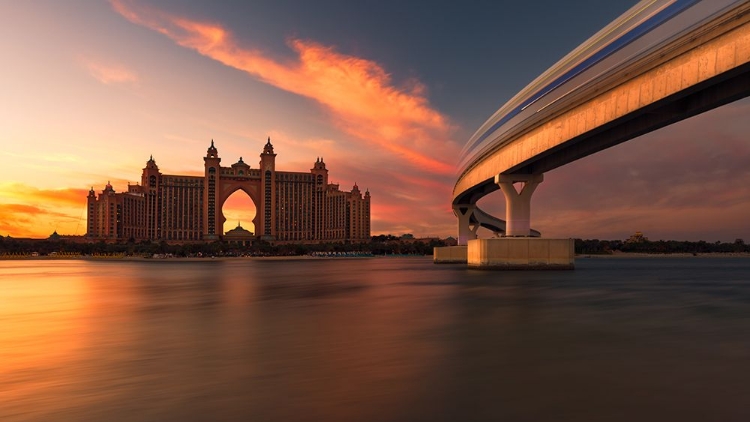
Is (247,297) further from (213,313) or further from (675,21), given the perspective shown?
(675,21)

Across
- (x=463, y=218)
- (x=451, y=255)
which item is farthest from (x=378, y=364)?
(x=451, y=255)

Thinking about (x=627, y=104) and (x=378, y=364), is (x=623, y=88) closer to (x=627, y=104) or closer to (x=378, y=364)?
(x=627, y=104)

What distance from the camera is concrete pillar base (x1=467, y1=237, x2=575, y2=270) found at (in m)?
52.9

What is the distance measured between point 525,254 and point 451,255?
4462 cm

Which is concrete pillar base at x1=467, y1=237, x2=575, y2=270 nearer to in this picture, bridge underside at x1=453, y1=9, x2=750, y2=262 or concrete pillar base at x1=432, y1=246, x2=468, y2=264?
bridge underside at x1=453, y1=9, x2=750, y2=262

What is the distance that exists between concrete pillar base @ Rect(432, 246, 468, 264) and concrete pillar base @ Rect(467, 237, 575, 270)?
37.3 meters

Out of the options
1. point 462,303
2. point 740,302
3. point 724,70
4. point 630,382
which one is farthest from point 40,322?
point 740,302

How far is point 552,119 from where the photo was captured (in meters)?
40.2

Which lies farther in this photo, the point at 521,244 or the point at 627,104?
the point at 521,244

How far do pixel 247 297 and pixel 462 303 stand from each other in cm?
1398

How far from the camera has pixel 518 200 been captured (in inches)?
2100

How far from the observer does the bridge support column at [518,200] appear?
52438 millimetres

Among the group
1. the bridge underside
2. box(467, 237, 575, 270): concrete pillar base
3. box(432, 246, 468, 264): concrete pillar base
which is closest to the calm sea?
the bridge underside

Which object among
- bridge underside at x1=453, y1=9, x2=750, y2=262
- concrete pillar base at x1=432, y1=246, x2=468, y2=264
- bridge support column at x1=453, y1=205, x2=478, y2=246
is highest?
bridge underside at x1=453, y1=9, x2=750, y2=262
